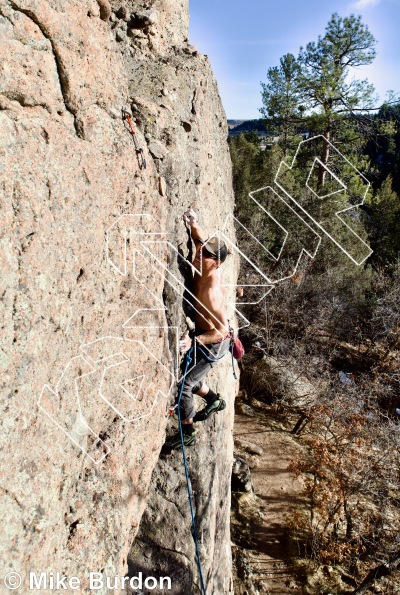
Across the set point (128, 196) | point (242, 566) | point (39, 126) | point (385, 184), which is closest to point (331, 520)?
point (242, 566)

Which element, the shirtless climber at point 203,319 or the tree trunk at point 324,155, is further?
the tree trunk at point 324,155

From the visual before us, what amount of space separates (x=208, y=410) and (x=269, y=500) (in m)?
6.45

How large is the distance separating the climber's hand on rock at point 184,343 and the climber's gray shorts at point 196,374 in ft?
0.56

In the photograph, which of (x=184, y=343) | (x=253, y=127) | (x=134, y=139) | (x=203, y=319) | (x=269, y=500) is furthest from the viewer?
(x=253, y=127)

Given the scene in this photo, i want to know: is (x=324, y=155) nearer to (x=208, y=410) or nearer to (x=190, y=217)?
(x=190, y=217)

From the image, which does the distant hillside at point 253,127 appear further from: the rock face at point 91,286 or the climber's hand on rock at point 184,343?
the climber's hand on rock at point 184,343

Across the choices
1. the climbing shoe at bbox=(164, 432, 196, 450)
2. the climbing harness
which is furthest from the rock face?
the climbing shoe at bbox=(164, 432, 196, 450)

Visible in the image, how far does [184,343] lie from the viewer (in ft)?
13.0

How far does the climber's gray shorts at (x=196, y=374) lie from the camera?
13.7 ft

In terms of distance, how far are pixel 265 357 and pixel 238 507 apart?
5202mm

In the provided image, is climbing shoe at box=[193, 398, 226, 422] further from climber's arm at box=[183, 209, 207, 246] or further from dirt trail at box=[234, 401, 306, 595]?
dirt trail at box=[234, 401, 306, 595]

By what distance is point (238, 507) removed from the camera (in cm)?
913

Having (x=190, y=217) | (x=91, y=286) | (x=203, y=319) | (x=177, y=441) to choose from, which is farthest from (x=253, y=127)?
(x=91, y=286)

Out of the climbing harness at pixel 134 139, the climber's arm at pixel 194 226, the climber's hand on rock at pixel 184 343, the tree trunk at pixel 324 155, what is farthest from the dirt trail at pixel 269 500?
the tree trunk at pixel 324 155
